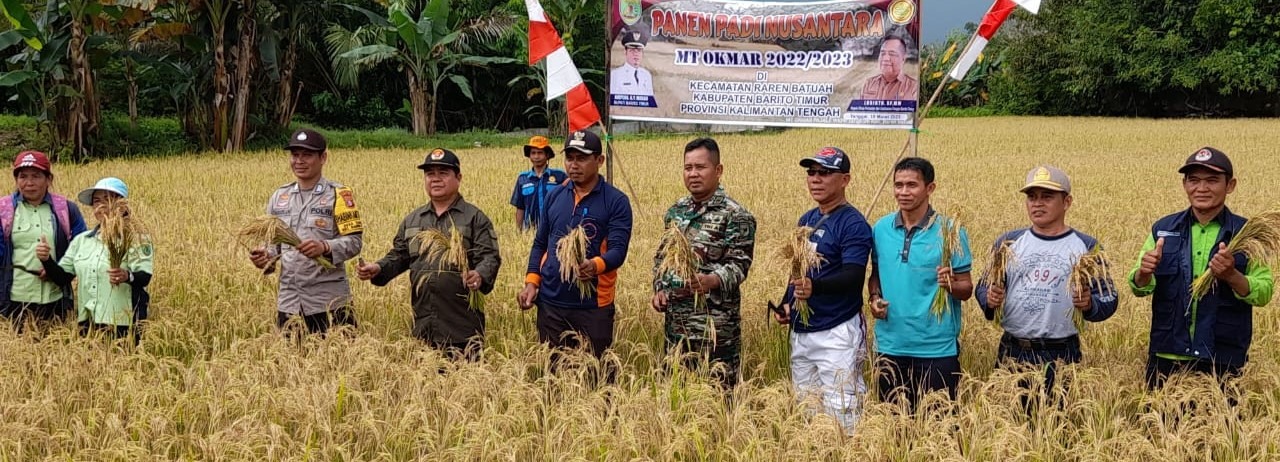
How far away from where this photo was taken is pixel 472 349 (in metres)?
4.75

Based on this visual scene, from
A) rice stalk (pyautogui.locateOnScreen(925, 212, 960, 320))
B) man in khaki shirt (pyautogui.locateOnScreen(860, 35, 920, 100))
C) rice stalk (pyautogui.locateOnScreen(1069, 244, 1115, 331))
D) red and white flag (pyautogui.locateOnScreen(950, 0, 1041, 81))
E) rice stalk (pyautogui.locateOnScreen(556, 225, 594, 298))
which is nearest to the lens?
rice stalk (pyautogui.locateOnScreen(1069, 244, 1115, 331))

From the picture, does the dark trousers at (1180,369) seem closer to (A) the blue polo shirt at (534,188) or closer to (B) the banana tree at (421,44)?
(A) the blue polo shirt at (534,188)

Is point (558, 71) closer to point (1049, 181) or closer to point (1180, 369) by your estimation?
point (1049, 181)

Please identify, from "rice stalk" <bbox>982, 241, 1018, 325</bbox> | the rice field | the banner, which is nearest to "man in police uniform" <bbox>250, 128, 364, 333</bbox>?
the rice field

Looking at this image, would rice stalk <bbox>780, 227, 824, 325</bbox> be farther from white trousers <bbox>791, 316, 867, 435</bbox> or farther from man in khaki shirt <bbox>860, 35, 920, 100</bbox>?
man in khaki shirt <bbox>860, 35, 920, 100</bbox>

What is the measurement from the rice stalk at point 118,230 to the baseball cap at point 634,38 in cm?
402

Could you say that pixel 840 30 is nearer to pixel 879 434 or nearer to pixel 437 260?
pixel 437 260

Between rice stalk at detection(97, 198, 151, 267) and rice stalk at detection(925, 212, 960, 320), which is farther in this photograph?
rice stalk at detection(97, 198, 151, 267)

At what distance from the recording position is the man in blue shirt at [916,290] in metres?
3.82

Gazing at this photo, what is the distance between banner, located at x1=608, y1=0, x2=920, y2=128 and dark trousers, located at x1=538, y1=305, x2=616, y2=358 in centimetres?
311

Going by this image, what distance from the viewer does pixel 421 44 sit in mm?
23500

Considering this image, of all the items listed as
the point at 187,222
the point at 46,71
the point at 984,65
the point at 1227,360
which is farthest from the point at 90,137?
the point at 984,65

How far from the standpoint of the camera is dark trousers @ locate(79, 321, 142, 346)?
4.85m

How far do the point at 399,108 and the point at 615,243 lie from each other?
29.6 meters
